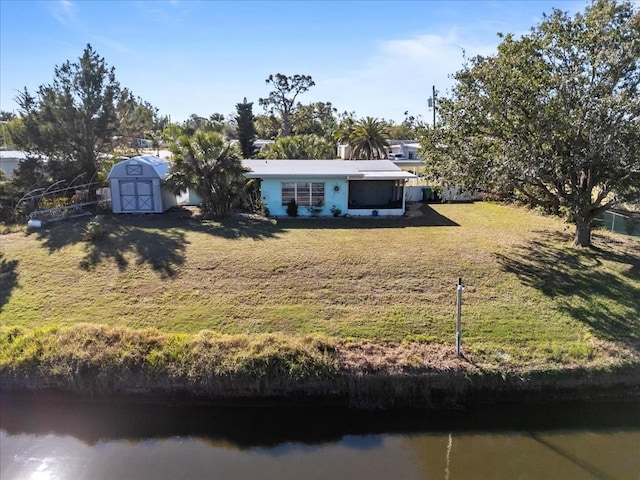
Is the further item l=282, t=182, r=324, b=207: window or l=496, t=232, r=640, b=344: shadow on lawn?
l=282, t=182, r=324, b=207: window

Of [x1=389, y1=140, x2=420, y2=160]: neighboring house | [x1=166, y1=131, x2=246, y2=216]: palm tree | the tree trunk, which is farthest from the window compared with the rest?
[x1=389, y1=140, x2=420, y2=160]: neighboring house

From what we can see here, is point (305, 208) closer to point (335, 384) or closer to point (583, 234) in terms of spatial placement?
point (583, 234)

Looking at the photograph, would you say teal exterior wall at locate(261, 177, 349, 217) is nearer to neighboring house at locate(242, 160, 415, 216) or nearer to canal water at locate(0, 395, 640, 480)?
neighboring house at locate(242, 160, 415, 216)

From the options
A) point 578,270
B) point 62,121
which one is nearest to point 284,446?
point 578,270

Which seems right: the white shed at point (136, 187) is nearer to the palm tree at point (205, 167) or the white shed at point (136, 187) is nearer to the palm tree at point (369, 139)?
the palm tree at point (205, 167)

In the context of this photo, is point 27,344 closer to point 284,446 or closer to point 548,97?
point 284,446

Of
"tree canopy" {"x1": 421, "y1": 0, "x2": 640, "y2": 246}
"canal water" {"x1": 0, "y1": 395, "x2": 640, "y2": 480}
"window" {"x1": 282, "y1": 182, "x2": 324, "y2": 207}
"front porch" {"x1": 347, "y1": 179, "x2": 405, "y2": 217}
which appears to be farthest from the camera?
"front porch" {"x1": 347, "y1": 179, "x2": 405, "y2": 217}

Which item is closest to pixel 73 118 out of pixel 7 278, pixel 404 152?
pixel 7 278

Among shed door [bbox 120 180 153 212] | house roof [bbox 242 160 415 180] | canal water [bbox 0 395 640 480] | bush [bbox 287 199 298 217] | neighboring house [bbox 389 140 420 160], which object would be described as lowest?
canal water [bbox 0 395 640 480]
